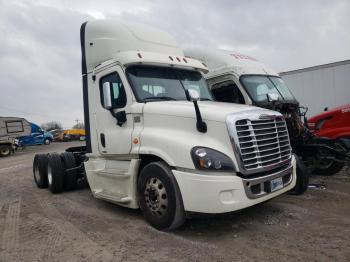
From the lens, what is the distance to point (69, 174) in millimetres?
8117

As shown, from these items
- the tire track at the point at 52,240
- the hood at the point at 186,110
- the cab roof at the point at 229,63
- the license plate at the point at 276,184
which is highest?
the cab roof at the point at 229,63

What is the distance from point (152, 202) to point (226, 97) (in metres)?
4.30

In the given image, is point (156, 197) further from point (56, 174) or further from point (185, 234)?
point (56, 174)

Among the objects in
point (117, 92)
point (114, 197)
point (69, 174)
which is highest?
point (117, 92)

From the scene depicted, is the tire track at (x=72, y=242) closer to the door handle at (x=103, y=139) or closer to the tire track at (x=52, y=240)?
the tire track at (x=52, y=240)

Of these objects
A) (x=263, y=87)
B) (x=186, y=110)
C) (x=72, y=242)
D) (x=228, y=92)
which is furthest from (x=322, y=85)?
(x=72, y=242)

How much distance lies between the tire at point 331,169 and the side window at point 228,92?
8.70ft

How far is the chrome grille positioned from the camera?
177 inches

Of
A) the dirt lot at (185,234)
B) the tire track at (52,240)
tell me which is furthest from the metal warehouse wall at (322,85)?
the tire track at (52,240)

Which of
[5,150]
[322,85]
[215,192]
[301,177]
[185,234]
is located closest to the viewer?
[215,192]

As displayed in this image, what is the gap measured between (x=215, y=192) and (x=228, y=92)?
4.60 metres

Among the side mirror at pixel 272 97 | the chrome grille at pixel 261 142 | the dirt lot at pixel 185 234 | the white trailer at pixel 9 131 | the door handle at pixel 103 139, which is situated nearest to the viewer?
the dirt lot at pixel 185 234

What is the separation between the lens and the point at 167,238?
4598 mm

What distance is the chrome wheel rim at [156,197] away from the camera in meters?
4.79
